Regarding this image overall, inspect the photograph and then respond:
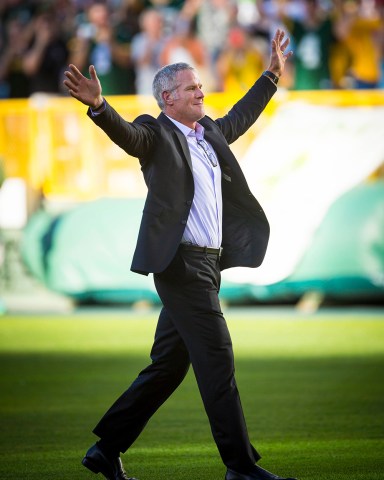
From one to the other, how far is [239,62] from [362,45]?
5.90 feet

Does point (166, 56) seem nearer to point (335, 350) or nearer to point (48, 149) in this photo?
point (48, 149)

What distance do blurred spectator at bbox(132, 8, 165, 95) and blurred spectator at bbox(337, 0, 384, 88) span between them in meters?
2.68

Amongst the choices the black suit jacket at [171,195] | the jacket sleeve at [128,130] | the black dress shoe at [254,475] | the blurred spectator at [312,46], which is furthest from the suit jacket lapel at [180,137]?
the blurred spectator at [312,46]

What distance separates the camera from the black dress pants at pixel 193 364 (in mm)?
5777

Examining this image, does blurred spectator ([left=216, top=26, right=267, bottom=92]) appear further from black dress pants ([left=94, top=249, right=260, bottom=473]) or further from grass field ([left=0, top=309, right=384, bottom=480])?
black dress pants ([left=94, top=249, right=260, bottom=473])

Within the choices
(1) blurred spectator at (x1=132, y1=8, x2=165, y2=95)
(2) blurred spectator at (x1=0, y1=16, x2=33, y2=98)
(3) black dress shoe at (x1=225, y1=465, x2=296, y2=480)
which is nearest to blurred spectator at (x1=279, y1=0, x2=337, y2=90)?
(1) blurred spectator at (x1=132, y1=8, x2=165, y2=95)

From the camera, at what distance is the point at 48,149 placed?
17938mm

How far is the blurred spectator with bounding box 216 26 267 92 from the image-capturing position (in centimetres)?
1756

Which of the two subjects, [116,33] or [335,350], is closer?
[335,350]

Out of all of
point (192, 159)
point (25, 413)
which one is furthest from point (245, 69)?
point (192, 159)

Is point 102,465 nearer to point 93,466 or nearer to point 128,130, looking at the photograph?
point 93,466

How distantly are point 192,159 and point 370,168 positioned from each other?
1070 centimetres

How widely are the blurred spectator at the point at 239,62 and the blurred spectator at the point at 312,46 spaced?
1.87 ft

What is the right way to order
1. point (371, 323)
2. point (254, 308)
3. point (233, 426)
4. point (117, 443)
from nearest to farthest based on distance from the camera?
1. point (233, 426)
2. point (117, 443)
3. point (371, 323)
4. point (254, 308)
